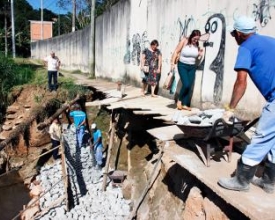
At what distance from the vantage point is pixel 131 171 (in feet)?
31.9

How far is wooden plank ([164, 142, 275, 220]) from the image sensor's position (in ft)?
11.3

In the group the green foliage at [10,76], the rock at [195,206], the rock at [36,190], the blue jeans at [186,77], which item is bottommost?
the rock at [36,190]

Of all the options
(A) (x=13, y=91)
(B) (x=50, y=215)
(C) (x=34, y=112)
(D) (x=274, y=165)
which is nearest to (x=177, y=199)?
(D) (x=274, y=165)

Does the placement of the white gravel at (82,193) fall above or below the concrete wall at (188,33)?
below

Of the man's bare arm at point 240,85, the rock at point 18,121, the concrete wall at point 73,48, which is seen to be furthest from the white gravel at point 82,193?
the concrete wall at point 73,48

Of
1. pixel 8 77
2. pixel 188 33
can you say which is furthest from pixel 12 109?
pixel 188 33

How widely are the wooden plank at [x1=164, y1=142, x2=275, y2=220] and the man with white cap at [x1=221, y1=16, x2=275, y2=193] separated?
4.9 inches

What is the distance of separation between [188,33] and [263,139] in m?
5.07

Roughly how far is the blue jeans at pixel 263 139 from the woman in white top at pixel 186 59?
362 centimetres

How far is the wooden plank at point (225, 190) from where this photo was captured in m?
3.43

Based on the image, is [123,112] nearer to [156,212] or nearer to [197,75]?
[197,75]

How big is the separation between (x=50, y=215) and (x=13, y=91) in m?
7.32

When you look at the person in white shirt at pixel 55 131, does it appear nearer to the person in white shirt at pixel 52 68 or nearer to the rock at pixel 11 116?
the person in white shirt at pixel 52 68

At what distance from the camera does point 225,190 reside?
384cm
